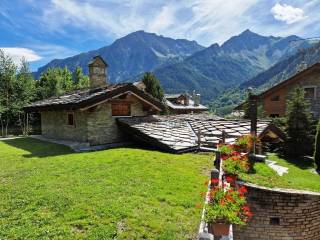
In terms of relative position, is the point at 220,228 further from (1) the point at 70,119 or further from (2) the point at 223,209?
(1) the point at 70,119

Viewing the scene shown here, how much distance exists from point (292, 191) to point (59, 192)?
732cm

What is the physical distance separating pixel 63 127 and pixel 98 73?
4413 mm

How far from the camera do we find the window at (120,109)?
55.9ft

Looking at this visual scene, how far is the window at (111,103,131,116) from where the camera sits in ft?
55.9

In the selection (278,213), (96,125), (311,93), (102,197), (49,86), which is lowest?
(278,213)

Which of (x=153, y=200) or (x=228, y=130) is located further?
(x=228, y=130)

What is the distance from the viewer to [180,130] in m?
17.2

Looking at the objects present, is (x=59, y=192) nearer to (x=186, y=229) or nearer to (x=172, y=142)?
(x=186, y=229)

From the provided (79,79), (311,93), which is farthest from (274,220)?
(79,79)

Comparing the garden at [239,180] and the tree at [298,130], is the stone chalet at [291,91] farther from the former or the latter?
the garden at [239,180]

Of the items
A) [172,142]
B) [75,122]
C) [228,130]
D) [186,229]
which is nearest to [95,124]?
[75,122]

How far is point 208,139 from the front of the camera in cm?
1559

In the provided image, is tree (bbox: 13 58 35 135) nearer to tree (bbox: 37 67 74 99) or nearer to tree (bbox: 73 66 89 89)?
tree (bbox: 37 67 74 99)

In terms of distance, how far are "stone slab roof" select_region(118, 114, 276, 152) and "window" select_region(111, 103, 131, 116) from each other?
21.1 inches
